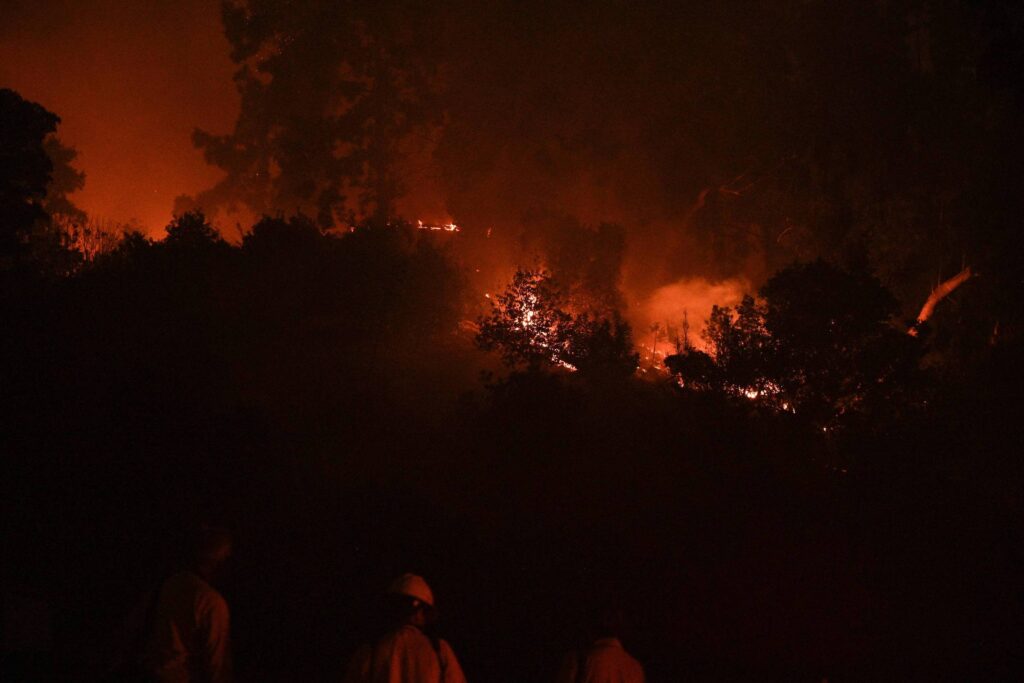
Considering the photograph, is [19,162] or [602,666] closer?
[602,666]

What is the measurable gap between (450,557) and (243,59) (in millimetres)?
38563

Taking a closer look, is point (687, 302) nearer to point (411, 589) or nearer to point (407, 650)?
point (411, 589)

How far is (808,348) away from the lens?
13.2 meters

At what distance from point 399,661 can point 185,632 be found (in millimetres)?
1298

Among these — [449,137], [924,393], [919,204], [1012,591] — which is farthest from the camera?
[449,137]

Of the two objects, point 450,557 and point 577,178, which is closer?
point 450,557

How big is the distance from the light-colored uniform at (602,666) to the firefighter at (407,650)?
854 mm

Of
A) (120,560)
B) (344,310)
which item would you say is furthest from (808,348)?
(120,560)

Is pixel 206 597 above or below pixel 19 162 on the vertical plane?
below

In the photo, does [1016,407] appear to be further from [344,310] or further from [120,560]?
[120,560]

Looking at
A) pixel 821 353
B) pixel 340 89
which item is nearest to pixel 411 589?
pixel 821 353

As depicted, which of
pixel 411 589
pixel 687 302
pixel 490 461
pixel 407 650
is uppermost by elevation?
pixel 687 302

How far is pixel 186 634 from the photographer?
13.4ft

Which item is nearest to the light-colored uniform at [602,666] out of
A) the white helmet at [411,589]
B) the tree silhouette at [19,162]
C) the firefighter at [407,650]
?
the firefighter at [407,650]
